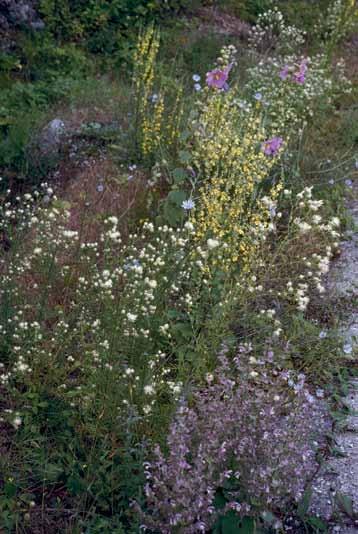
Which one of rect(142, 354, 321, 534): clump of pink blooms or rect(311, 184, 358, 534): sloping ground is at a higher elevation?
rect(142, 354, 321, 534): clump of pink blooms

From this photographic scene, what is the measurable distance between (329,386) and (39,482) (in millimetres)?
1466

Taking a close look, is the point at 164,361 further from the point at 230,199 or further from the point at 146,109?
the point at 146,109

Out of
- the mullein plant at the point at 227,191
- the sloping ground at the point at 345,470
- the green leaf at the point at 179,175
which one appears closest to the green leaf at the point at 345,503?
the sloping ground at the point at 345,470

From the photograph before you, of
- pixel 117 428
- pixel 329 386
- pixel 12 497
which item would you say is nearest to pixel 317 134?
pixel 329 386

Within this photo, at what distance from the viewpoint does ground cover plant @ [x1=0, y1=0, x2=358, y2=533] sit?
259 centimetres

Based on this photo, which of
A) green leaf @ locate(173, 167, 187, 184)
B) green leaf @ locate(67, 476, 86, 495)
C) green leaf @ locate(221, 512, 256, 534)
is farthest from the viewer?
green leaf @ locate(173, 167, 187, 184)

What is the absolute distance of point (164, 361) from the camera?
10.6 feet

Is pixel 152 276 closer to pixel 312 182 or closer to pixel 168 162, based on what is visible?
pixel 168 162

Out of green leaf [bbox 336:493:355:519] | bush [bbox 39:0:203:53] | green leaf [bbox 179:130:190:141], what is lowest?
green leaf [bbox 336:493:355:519]

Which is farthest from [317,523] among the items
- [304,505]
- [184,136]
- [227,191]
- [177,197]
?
[184,136]

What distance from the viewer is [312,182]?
16.6 ft

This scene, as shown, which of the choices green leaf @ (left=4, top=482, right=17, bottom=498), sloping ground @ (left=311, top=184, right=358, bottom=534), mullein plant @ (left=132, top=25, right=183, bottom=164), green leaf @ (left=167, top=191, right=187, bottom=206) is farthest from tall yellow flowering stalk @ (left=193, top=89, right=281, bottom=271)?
green leaf @ (left=4, top=482, right=17, bottom=498)

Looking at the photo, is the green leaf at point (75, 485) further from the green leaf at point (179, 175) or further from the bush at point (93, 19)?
the bush at point (93, 19)

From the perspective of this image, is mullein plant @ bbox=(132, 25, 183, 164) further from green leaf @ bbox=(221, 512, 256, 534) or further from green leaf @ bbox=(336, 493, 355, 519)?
green leaf @ bbox=(221, 512, 256, 534)
